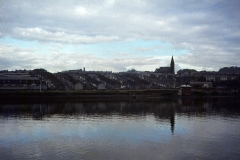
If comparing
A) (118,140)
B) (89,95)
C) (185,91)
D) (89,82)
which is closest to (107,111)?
(118,140)

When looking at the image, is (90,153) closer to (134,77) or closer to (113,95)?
(113,95)

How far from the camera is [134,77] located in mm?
126375

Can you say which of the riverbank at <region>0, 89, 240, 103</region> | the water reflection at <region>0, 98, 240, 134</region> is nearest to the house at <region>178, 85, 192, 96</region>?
the riverbank at <region>0, 89, 240, 103</region>

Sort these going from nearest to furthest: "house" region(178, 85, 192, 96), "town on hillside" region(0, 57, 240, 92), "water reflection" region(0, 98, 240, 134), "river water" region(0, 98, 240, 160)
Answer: "river water" region(0, 98, 240, 160)
"water reflection" region(0, 98, 240, 134)
"town on hillside" region(0, 57, 240, 92)
"house" region(178, 85, 192, 96)

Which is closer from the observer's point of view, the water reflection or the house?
the water reflection

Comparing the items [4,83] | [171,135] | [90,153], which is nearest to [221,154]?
[171,135]

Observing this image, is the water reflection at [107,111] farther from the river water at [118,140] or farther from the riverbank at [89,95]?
the riverbank at [89,95]

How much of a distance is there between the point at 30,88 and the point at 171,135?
66.4 m

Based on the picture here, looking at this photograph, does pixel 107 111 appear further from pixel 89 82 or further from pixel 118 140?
pixel 89 82

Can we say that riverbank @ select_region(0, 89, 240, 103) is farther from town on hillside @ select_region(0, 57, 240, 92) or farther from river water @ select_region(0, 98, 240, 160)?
river water @ select_region(0, 98, 240, 160)

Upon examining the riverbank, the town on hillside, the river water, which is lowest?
the river water

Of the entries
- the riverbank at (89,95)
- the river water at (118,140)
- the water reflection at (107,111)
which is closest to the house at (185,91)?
the riverbank at (89,95)

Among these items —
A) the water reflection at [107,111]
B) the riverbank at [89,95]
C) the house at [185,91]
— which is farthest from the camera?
the house at [185,91]

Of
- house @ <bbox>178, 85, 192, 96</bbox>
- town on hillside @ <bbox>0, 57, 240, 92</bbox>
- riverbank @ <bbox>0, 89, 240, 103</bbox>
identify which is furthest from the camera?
house @ <bbox>178, 85, 192, 96</bbox>
